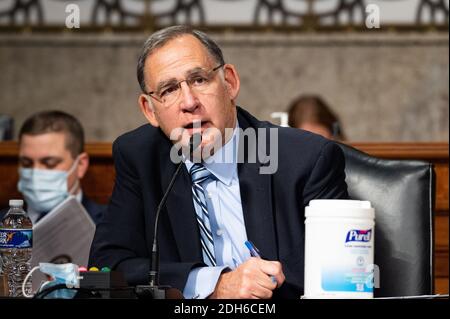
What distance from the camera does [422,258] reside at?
248 centimetres

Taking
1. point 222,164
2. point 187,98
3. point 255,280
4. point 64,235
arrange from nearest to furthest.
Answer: point 255,280
point 187,98
point 222,164
point 64,235

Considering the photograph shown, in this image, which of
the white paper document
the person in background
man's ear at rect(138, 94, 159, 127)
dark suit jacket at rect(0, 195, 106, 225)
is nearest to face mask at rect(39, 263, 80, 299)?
man's ear at rect(138, 94, 159, 127)

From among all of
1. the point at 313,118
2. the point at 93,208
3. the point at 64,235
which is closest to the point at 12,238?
the point at 64,235

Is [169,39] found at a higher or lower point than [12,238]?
higher

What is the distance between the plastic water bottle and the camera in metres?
2.25

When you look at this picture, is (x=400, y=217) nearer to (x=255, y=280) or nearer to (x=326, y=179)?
(x=326, y=179)

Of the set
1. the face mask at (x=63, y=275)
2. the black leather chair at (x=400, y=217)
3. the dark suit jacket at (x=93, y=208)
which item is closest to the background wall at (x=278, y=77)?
the dark suit jacket at (x=93, y=208)

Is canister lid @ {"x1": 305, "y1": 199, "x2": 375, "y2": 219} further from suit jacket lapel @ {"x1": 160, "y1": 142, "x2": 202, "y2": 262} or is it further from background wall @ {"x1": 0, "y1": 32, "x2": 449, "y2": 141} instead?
background wall @ {"x1": 0, "y1": 32, "x2": 449, "y2": 141}

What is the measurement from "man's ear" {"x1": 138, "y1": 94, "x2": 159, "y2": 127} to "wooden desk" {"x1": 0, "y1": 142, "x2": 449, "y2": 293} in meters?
1.84

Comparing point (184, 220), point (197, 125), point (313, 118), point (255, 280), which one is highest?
point (313, 118)

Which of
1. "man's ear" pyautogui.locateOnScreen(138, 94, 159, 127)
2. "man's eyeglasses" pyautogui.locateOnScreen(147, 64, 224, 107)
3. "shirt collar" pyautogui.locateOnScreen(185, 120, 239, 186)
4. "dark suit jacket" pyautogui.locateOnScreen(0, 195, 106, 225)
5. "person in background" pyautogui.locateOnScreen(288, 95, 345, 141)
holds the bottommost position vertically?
"dark suit jacket" pyautogui.locateOnScreen(0, 195, 106, 225)

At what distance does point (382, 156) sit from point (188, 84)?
6.70 feet

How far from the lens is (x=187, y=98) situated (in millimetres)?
2367
